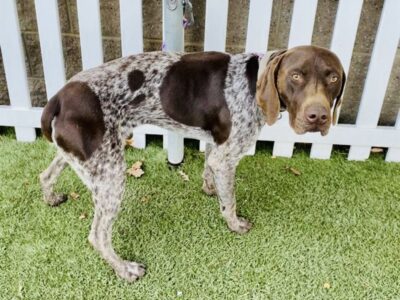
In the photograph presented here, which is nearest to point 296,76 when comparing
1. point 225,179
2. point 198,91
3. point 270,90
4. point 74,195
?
point 270,90

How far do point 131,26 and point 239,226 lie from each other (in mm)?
1681

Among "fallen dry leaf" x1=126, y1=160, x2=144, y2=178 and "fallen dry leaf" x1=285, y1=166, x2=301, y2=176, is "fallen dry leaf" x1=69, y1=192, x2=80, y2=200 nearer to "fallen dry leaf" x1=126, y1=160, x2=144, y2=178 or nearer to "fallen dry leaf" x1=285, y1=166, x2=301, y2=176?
"fallen dry leaf" x1=126, y1=160, x2=144, y2=178

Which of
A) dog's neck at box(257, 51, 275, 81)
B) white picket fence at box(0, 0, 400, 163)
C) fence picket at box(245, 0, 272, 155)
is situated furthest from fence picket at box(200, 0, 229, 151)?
dog's neck at box(257, 51, 275, 81)

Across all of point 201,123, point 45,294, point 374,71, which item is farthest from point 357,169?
point 45,294

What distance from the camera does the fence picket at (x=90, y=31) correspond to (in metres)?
3.50

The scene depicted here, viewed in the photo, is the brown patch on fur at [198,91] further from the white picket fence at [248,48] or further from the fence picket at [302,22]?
the fence picket at [302,22]

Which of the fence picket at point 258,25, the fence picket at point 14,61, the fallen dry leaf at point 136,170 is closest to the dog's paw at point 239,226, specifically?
the fallen dry leaf at point 136,170

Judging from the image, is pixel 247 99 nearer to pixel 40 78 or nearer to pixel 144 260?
pixel 144 260

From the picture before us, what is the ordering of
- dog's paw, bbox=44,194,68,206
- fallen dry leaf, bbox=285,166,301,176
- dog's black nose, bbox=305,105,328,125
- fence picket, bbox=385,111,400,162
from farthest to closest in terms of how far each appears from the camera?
fence picket, bbox=385,111,400,162 → fallen dry leaf, bbox=285,166,301,176 → dog's paw, bbox=44,194,68,206 → dog's black nose, bbox=305,105,328,125

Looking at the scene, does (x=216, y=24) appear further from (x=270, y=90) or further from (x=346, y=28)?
(x=270, y=90)

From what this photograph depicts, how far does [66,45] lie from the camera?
4.06 m

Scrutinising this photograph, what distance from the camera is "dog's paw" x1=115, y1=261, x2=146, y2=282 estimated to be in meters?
2.84

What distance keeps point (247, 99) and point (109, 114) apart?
0.83 metres

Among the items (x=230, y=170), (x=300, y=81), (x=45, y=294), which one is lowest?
(x=45, y=294)
